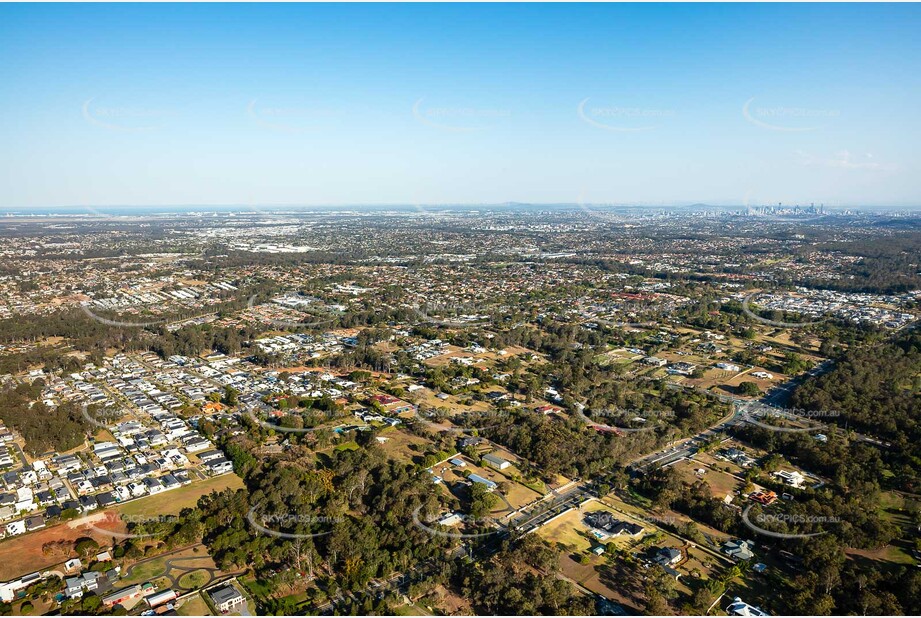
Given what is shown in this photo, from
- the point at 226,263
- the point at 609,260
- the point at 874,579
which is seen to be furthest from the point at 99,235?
the point at 874,579

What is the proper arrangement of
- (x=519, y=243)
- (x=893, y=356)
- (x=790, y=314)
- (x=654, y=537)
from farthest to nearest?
(x=519, y=243) < (x=790, y=314) < (x=893, y=356) < (x=654, y=537)

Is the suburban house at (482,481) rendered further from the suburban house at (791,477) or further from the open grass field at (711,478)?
the suburban house at (791,477)

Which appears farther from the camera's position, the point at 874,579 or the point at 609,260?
the point at 609,260

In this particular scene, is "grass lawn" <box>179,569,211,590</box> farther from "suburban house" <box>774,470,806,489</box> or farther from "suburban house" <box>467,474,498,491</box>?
"suburban house" <box>774,470,806,489</box>

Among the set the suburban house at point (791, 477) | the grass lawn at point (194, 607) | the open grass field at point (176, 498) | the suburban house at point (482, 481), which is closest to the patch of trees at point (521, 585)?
the suburban house at point (482, 481)

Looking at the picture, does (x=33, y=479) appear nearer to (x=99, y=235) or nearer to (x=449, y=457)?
(x=449, y=457)

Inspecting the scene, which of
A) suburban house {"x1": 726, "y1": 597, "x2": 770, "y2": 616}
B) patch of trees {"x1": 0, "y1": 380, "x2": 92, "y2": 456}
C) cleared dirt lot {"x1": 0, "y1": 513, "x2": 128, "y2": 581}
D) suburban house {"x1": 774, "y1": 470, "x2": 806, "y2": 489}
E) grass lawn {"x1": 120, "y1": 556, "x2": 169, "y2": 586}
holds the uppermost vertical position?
patch of trees {"x1": 0, "y1": 380, "x2": 92, "y2": 456}

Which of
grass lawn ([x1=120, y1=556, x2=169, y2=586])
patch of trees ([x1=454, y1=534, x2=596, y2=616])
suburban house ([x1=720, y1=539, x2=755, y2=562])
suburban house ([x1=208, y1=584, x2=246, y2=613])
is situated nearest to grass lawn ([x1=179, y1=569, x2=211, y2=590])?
suburban house ([x1=208, y1=584, x2=246, y2=613])

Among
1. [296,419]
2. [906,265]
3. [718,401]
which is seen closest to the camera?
[296,419]

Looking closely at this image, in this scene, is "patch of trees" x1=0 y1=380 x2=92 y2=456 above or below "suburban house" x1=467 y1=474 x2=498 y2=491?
above
